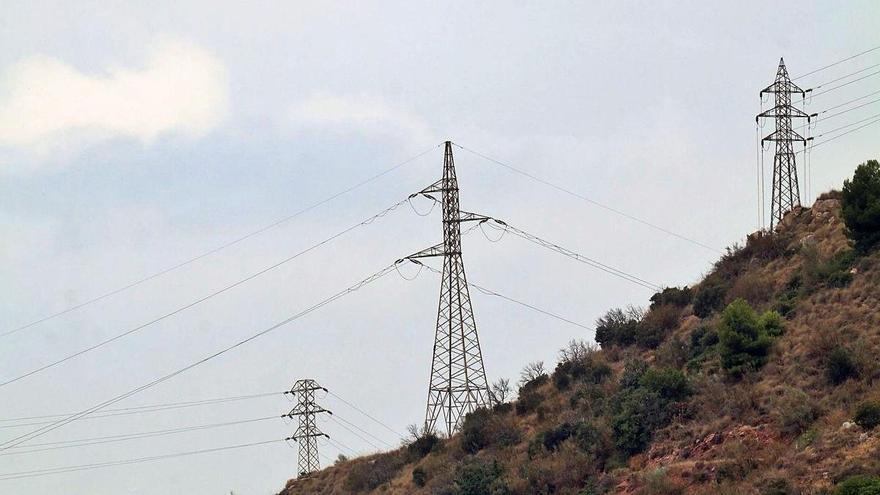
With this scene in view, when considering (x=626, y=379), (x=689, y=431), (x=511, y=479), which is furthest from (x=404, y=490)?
(x=689, y=431)

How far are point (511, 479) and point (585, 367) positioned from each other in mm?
10911

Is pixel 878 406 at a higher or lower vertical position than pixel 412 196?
lower

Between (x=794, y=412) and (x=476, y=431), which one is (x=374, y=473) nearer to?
(x=476, y=431)

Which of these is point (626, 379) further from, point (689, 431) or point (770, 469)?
point (770, 469)

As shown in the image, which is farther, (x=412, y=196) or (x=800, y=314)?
(x=412, y=196)

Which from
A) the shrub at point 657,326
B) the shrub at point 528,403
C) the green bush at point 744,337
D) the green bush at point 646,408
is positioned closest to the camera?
the green bush at point 744,337

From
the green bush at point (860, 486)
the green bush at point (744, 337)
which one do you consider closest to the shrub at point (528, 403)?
the green bush at point (744, 337)

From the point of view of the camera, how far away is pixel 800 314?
5097cm

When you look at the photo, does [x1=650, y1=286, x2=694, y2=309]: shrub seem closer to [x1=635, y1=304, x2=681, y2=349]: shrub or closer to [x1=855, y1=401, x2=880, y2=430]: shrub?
[x1=635, y1=304, x2=681, y2=349]: shrub

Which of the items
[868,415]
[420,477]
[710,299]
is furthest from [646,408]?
[420,477]

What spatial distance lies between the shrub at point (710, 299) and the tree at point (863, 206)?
8.13 metres

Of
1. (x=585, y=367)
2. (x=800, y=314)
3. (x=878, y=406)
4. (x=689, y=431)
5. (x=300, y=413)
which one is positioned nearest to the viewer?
(x=878, y=406)

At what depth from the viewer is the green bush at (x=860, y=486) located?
3369 cm

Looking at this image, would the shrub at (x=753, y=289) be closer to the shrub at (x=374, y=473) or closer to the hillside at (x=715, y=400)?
the hillside at (x=715, y=400)
